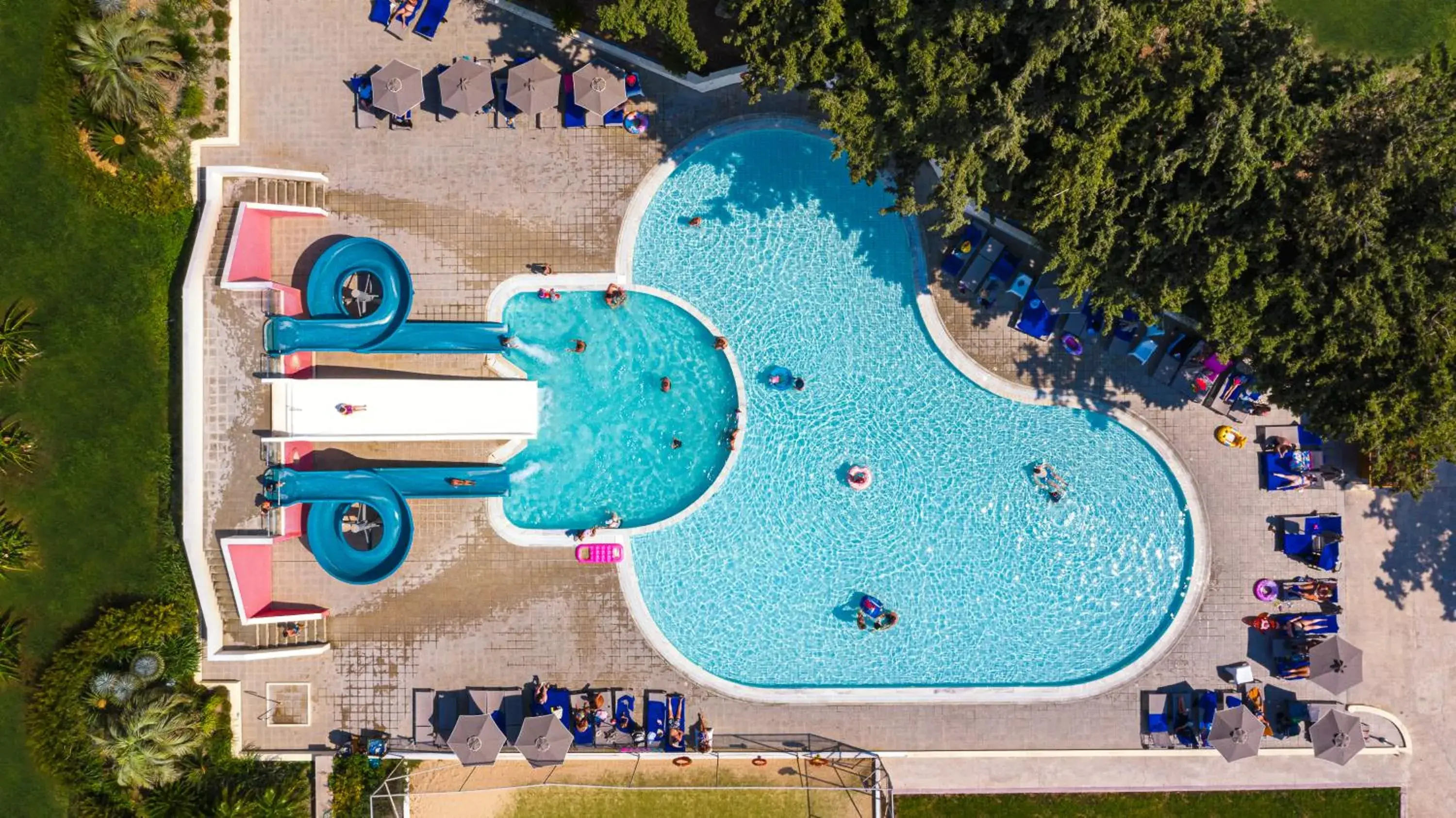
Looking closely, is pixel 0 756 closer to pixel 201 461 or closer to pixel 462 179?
pixel 201 461

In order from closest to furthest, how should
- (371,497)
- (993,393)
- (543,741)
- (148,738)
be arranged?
(148,738), (543,741), (371,497), (993,393)

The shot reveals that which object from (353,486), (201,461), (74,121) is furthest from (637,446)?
(74,121)

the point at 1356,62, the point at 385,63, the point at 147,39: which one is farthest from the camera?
the point at 385,63

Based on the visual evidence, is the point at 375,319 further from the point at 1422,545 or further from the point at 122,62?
the point at 1422,545

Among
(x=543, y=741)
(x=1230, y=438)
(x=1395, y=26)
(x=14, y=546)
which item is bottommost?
→ (x=543, y=741)

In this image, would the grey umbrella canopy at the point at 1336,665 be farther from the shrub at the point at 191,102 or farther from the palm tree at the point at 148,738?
the shrub at the point at 191,102

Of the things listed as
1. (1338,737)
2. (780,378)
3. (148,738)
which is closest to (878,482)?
(780,378)
